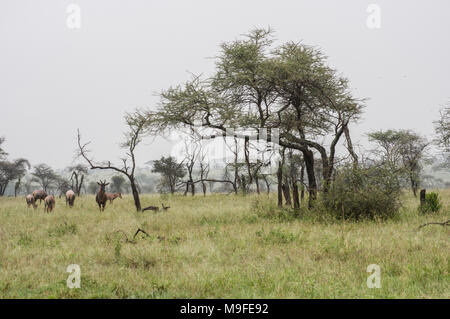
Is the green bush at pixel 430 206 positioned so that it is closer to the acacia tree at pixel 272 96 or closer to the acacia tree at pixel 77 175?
the acacia tree at pixel 272 96

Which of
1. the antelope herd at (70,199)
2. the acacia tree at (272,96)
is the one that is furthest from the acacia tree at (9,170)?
the acacia tree at (272,96)

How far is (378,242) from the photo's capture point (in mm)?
7469

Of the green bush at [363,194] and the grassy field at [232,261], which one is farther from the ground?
the green bush at [363,194]

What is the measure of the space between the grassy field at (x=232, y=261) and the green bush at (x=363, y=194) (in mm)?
678

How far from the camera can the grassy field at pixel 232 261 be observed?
508cm

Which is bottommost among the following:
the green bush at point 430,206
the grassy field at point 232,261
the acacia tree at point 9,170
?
the grassy field at point 232,261

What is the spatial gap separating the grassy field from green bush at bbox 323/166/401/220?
678 millimetres

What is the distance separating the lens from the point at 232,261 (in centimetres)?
661

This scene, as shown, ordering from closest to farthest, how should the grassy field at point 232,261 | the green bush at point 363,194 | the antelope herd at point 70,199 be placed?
the grassy field at point 232,261
the green bush at point 363,194
the antelope herd at point 70,199
